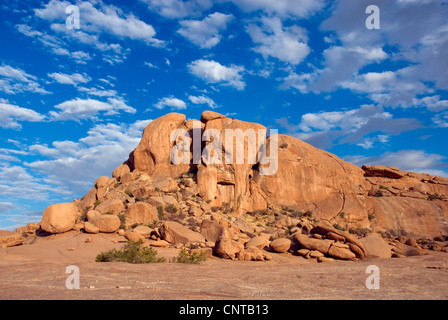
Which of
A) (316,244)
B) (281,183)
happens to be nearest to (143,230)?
(316,244)

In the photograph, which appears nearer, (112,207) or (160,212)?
(112,207)

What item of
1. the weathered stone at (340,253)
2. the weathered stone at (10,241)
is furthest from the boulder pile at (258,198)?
the weathered stone at (10,241)

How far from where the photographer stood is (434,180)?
40.8 m

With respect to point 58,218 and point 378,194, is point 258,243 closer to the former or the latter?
point 58,218

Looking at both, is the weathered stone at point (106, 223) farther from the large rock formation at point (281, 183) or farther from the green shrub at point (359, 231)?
the green shrub at point (359, 231)

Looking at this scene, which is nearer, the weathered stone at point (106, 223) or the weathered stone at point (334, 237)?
the weathered stone at point (334, 237)

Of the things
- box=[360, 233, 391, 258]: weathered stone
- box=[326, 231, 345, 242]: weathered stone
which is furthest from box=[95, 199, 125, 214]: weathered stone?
box=[360, 233, 391, 258]: weathered stone

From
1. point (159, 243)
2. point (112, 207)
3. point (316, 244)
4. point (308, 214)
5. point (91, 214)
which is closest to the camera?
point (159, 243)

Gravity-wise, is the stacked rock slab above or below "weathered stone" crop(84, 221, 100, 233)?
above

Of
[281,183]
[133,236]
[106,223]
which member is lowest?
[133,236]

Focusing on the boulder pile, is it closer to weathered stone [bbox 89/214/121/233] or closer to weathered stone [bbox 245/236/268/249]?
weathered stone [bbox 89/214/121/233]
